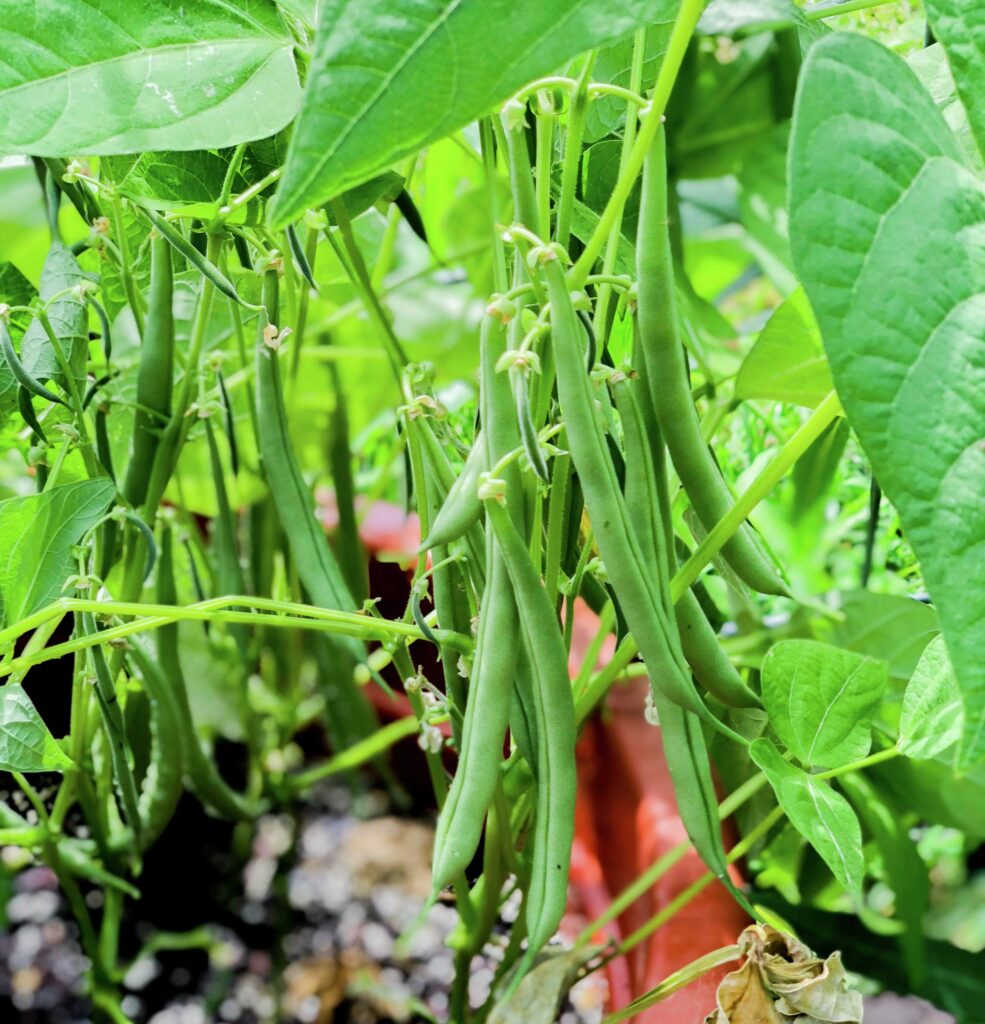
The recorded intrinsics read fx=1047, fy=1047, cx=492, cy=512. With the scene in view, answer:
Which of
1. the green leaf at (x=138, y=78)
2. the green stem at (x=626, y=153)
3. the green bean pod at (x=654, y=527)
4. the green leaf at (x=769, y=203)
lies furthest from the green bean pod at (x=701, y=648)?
the green leaf at (x=769, y=203)

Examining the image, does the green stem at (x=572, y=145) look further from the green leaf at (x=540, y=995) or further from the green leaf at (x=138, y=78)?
the green leaf at (x=540, y=995)

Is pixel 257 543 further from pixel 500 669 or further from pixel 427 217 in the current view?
pixel 500 669

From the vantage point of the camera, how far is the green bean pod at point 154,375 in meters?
0.45

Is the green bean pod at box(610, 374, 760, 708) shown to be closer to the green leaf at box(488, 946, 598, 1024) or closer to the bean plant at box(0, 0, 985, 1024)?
the bean plant at box(0, 0, 985, 1024)

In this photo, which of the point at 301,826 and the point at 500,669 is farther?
the point at 301,826

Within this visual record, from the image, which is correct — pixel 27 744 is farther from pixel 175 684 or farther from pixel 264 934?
pixel 264 934

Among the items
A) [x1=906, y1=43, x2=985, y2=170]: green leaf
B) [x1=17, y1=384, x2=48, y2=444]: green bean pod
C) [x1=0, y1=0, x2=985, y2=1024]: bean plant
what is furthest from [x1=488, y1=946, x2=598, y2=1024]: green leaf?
[x1=906, y1=43, x2=985, y2=170]: green leaf

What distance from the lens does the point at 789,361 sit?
50 centimetres

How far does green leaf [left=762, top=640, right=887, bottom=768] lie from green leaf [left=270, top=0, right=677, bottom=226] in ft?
0.79

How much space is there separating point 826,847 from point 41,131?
354mm

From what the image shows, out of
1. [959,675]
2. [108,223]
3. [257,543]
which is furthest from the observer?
[257,543]

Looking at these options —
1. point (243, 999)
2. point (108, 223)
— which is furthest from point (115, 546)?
point (243, 999)

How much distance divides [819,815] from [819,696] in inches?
2.2

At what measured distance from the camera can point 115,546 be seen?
20.4 inches
